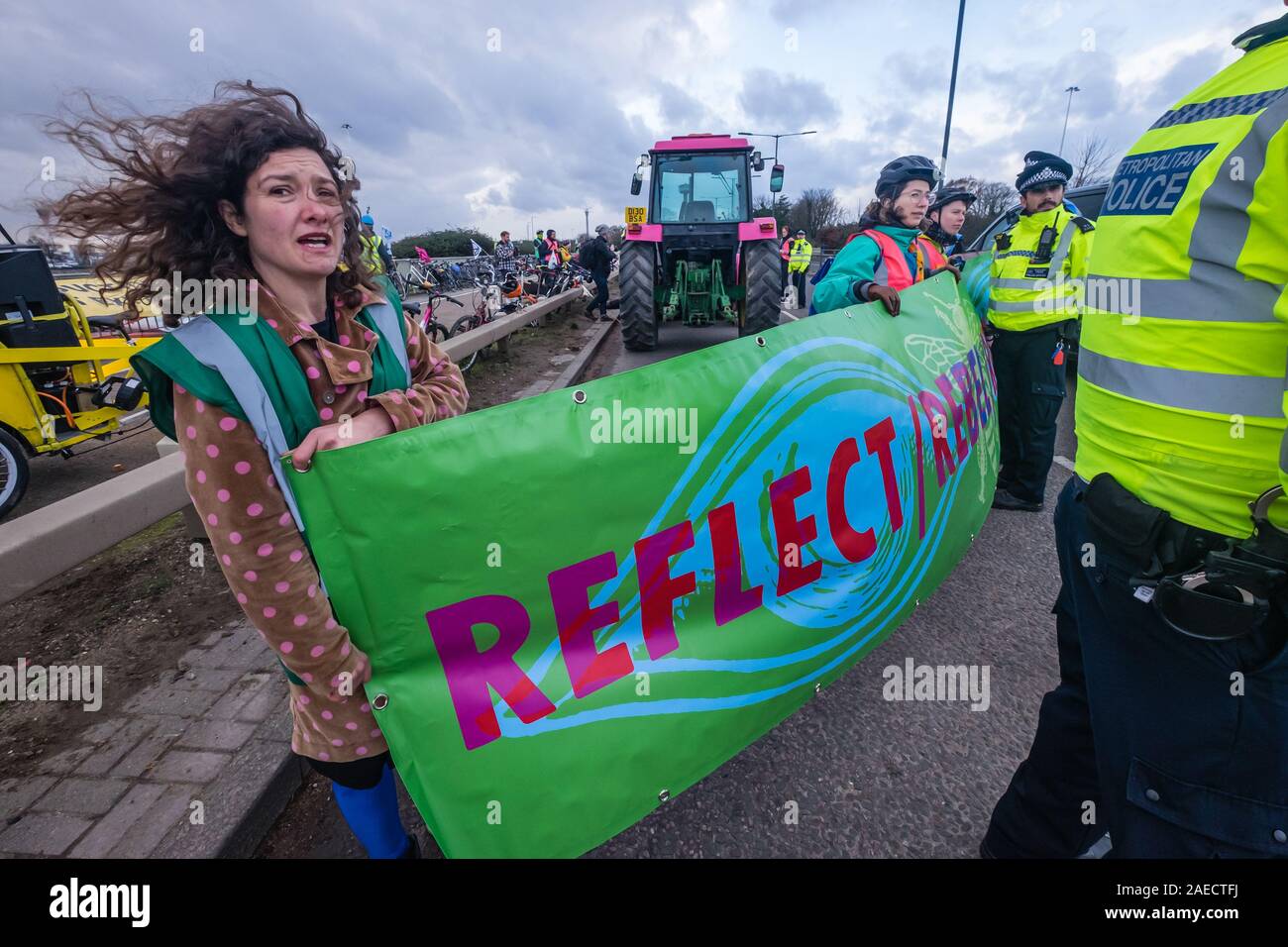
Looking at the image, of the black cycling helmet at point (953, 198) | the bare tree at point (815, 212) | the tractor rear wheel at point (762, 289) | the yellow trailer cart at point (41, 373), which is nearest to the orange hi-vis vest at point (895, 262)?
the black cycling helmet at point (953, 198)

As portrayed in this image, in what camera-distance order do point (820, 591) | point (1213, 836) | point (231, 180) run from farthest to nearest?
point (820, 591), point (231, 180), point (1213, 836)

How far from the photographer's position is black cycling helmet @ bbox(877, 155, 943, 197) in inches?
130

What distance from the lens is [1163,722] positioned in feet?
3.93

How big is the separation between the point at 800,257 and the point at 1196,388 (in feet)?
54.3

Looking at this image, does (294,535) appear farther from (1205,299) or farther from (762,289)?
(762,289)

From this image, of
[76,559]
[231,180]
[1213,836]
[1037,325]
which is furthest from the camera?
[1037,325]

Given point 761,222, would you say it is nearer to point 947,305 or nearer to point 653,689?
point 947,305

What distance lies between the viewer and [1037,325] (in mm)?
3912

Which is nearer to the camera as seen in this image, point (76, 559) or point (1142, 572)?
point (1142, 572)

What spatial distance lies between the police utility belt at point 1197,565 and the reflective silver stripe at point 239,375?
164 cm

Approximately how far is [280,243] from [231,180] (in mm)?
170

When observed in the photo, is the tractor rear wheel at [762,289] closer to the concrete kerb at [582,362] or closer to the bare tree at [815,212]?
the concrete kerb at [582,362]
